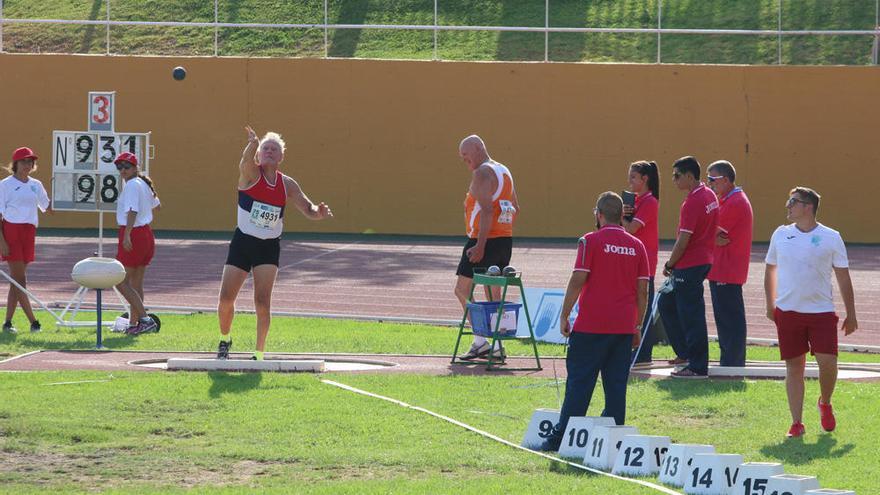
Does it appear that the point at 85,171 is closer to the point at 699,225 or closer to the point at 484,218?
the point at 484,218

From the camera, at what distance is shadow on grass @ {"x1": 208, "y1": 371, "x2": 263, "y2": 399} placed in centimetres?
1135

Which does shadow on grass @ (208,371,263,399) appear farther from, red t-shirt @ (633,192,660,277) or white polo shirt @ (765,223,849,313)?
white polo shirt @ (765,223,849,313)

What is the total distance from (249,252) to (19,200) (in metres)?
4.30

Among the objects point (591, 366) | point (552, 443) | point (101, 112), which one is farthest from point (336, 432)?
point (101, 112)

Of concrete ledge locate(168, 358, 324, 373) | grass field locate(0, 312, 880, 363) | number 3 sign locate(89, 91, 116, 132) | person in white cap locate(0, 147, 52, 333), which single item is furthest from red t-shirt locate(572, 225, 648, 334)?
number 3 sign locate(89, 91, 116, 132)

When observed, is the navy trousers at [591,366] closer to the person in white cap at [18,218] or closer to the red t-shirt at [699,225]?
the red t-shirt at [699,225]

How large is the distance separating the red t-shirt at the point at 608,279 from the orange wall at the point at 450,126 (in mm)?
19949

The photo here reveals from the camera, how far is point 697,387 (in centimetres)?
1194

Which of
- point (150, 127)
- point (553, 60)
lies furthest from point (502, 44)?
point (150, 127)

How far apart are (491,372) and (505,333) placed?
0.41 m

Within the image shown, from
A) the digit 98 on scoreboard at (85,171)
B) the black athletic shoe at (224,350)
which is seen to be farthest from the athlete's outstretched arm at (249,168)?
the digit 98 on scoreboard at (85,171)

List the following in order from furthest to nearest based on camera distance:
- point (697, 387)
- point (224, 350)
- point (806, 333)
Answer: point (224, 350), point (697, 387), point (806, 333)

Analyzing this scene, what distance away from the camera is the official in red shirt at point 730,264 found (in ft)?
41.4

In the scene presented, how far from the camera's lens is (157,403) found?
1079cm
